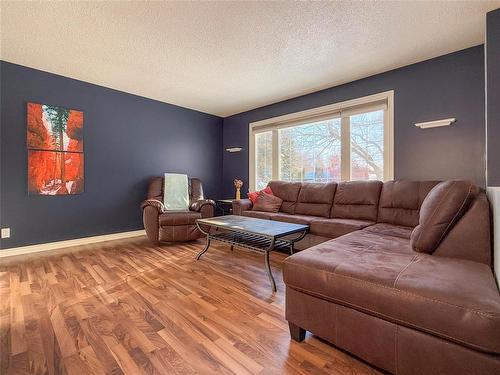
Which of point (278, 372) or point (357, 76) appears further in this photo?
point (357, 76)

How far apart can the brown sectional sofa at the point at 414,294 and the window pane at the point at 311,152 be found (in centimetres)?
201

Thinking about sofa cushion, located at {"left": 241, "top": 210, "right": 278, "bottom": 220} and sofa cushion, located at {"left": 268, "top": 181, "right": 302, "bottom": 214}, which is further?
sofa cushion, located at {"left": 268, "top": 181, "right": 302, "bottom": 214}

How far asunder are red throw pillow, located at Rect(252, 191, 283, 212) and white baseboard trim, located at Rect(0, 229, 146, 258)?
7.04 ft

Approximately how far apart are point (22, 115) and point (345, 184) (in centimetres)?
440

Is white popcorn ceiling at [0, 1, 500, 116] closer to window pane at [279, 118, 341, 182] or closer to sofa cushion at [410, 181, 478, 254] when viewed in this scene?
window pane at [279, 118, 341, 182]

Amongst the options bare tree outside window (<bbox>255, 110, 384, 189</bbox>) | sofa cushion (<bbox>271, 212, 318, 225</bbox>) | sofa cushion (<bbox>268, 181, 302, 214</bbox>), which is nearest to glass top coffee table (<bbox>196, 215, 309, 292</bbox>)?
sofa cushion (<bbox>271, 212, 318, 225</bbox>)

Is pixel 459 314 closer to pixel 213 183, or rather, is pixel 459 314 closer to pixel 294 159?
pixel 294 159

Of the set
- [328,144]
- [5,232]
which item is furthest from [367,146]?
[5,232]

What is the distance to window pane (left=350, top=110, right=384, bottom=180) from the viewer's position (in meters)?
3.27

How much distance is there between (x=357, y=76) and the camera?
Answer: 3275mm

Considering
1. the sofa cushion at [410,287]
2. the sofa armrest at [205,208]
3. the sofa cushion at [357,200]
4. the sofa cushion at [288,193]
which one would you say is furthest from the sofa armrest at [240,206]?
the sofa cushion at [410,287]

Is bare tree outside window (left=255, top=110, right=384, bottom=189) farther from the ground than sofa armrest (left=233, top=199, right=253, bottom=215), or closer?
farther from the ground

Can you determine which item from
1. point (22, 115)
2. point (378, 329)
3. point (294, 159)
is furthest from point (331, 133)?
point (22, 115)

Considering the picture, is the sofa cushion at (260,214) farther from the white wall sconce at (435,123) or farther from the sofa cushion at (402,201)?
the white wall sconce at (435,123)
